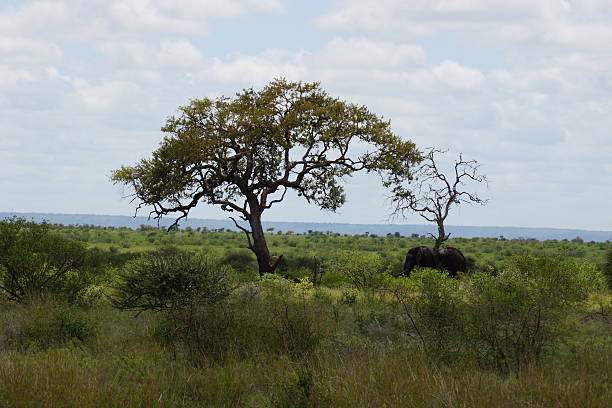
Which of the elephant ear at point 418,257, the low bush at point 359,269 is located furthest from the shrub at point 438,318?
the elephant ear at point 418,257

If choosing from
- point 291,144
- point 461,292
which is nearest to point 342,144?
point 291,144

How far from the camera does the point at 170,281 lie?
14.9 metres

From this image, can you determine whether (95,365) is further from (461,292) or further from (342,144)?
(342,144)

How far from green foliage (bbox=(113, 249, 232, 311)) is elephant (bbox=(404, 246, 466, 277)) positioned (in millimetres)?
16590

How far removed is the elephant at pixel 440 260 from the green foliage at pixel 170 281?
54.4 feet

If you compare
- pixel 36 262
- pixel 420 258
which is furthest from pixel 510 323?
pixel 420 258

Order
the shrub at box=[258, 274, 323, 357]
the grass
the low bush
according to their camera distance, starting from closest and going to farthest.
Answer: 1. the grass
2. the shrub at box=[258, 274, 323, 357]
3. the low bush

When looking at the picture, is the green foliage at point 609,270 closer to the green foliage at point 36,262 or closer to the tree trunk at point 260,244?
the tree trunk at point 260,244

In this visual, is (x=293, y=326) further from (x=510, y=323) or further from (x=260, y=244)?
(x=260, y=244)

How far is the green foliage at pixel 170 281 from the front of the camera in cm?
1469

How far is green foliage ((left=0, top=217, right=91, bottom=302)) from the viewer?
709 inches

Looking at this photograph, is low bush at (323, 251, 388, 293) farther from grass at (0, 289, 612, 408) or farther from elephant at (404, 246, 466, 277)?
grass at (0, 289, 612, 408)

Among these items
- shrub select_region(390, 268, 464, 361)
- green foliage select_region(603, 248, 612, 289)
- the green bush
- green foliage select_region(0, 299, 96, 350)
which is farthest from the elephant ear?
green foliage select_region(0, 299, 96, 350)

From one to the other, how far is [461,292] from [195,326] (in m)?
5.18
